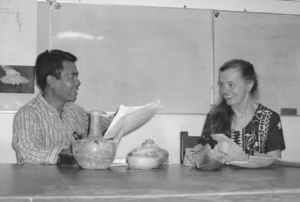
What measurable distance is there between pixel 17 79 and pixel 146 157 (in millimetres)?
1879

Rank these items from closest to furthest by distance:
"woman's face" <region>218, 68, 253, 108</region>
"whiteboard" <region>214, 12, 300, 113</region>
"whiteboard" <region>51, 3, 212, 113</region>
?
"woman's face" <region>218, 68, 253, 108</region>, "whiteboard" <region>51, 3, 212, 113</region>, "whiteboard" <region>214, 12, 300, 113</region>

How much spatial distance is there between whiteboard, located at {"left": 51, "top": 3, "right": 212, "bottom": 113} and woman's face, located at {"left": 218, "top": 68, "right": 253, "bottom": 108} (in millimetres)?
856

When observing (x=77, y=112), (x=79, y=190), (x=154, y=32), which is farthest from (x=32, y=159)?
(x=154, y=32)

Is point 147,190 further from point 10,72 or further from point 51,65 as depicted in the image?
point 10,72

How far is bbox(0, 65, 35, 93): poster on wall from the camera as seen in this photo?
3.07 metres

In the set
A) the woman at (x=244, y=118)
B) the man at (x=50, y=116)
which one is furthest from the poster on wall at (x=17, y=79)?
the woman at (x=244, y=118)

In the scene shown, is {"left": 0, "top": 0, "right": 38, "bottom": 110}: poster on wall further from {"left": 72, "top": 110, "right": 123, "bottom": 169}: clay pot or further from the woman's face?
{"left": 72, "top": 110, "right": 123, "bottom": 169}: clay pot

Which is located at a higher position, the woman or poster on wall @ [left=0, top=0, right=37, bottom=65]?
poster on wall @ [left=0, top=0, right=37, bottom=65]

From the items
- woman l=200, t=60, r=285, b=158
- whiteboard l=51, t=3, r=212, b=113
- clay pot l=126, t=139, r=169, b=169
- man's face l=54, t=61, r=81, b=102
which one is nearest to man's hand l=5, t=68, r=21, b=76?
whiteboard l=51, t=3, r=212, b=113

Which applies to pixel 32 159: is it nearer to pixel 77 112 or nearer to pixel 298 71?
pixel 77 112

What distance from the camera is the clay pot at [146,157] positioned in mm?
1507

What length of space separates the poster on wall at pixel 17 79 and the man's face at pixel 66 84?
0.66 m

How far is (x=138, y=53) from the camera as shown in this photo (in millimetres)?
3262

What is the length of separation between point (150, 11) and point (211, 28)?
20.3 inches
